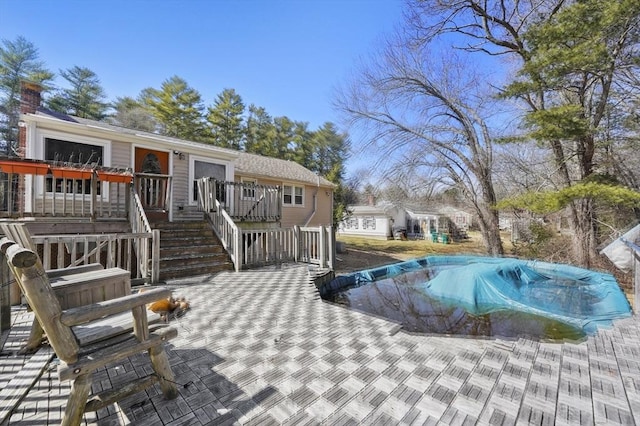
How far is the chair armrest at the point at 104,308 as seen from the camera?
152 centimetres

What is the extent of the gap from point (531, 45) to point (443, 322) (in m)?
9.96

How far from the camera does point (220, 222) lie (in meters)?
7.58

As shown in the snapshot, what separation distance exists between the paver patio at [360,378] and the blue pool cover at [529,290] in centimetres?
220

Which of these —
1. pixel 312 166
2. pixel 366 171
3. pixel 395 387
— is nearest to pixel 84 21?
pixel 366 171

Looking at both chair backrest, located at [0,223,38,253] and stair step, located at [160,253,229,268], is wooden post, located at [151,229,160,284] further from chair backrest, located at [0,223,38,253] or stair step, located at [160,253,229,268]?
chair backrest, located at [0,223,38,253]

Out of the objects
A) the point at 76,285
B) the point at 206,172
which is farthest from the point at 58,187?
the point at 76,285

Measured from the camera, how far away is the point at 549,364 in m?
2.57

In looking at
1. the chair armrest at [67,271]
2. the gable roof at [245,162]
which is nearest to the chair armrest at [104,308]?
the chair armrest at [67,271]

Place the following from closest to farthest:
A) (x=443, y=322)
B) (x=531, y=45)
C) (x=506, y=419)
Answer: (x=506, y=419) < (x=443, y=322) < (x=531, y=45)

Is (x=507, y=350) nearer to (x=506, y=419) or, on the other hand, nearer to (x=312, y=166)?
(x=506, y=419)

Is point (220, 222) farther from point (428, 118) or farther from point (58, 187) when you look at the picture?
point (428, 118)

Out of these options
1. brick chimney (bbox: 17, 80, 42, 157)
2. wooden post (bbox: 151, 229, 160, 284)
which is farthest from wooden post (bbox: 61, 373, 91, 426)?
brick chimney (bbox: 17, 80, 42, 157)

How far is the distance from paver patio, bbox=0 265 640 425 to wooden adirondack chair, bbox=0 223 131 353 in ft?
1.83

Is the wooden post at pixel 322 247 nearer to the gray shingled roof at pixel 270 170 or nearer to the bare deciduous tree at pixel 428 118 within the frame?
the gray shingled roof at pixel 270 170
